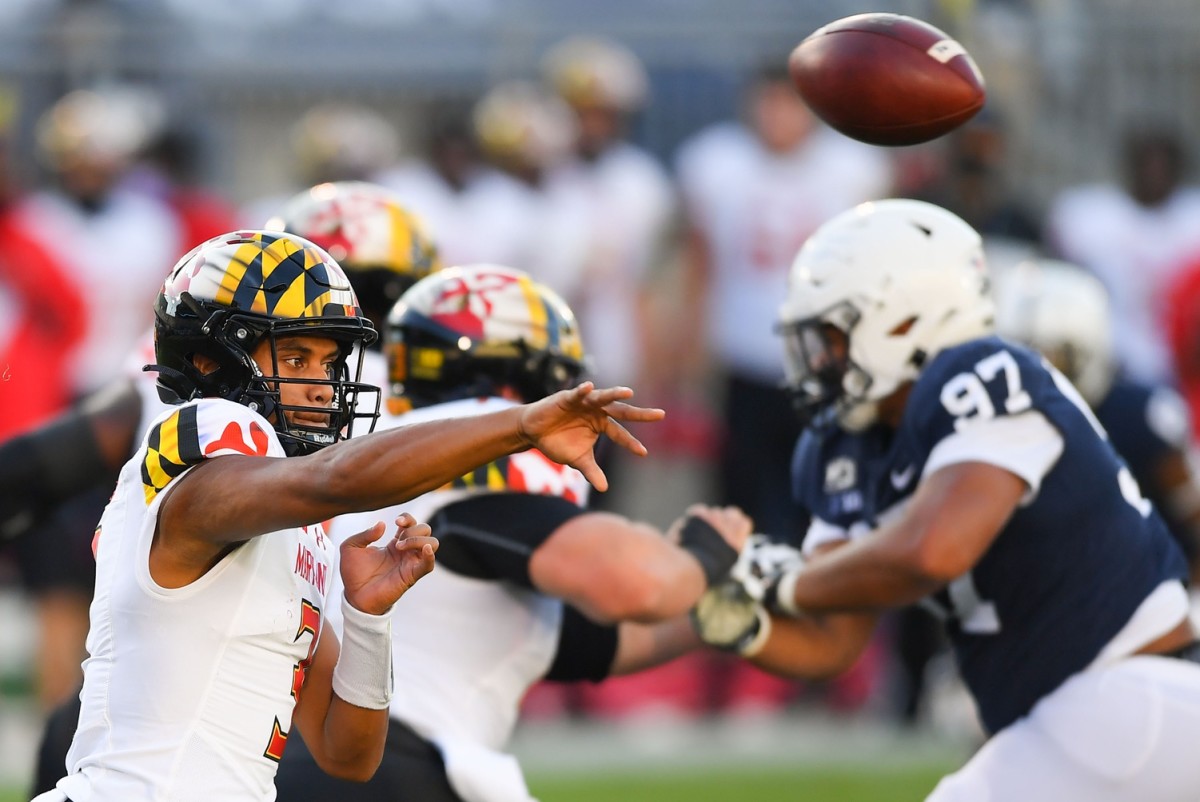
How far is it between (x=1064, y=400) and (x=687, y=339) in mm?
5380

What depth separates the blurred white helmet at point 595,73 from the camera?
940cm

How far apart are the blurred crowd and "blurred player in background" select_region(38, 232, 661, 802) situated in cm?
446

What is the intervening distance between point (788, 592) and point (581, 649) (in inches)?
18.8

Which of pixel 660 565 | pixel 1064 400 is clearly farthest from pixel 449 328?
pixel 1064 400

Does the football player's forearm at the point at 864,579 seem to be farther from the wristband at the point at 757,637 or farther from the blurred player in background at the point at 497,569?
the blurred player in background at the point at 497,569

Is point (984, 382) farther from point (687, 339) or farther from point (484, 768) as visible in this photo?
point (687, 339)

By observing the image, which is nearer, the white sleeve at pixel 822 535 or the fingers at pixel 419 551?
the fingers at pixel 419 551

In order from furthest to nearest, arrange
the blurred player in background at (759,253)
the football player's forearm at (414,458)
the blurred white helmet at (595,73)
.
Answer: the blurred white helmet at (595,73)
the blurred player in background at (759,253)
the football player's forearm at (414,458)

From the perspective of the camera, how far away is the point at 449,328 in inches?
167

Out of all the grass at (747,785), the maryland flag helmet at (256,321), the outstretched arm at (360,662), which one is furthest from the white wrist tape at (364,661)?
the grass at (747,785)

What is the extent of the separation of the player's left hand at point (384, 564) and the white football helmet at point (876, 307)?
146cm

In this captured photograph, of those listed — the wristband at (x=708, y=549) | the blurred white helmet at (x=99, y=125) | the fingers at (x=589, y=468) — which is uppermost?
the fingers at (x=589, y=468)

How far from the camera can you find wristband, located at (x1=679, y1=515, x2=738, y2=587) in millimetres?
4070

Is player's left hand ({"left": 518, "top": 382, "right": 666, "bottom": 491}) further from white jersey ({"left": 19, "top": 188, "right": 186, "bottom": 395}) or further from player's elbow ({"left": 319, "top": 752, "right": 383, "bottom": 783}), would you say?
white jersey ({"left": 19, "top": 188, "right": 186, "bottom": 395})
